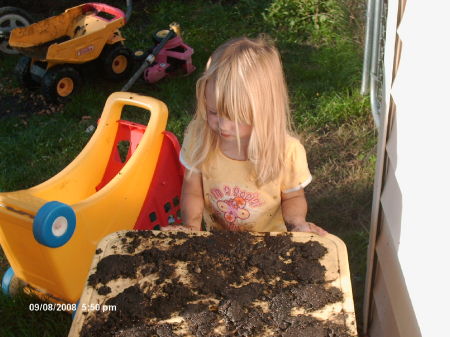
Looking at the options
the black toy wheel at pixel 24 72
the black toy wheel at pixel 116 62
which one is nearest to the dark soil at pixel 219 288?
the black toy wheel at pixel 116 62

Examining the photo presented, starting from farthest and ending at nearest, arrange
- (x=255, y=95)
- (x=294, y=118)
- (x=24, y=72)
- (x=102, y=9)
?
(x=102, y=9) < (x=24, y=72) < (x=294, y=118) < (x=255, y=95)

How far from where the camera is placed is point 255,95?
1.76 m

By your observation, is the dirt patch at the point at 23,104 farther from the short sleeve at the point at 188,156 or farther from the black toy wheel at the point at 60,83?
the short sleeve at the point at 188,156

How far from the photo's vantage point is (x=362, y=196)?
116 inches

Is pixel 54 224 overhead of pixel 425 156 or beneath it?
beneath

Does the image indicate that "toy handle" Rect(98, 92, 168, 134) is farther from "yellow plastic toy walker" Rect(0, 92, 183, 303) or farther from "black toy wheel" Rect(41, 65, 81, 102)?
"black toy wheel" Rect(41, 65, 81, 102)

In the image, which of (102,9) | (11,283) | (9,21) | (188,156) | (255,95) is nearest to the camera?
(255,95)

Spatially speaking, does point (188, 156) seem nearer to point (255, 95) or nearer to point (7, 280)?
point (255, 95)

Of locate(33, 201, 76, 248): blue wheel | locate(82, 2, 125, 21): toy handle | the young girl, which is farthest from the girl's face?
locate(82, 2, 125, 21): toy handle

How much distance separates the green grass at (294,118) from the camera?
2.78 meters

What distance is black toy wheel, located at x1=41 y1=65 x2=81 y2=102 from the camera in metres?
3.81

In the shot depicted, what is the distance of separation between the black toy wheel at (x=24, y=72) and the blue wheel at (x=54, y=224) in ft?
7.24

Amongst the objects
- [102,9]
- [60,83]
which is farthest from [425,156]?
[102,9]

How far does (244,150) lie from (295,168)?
6.9 inches
